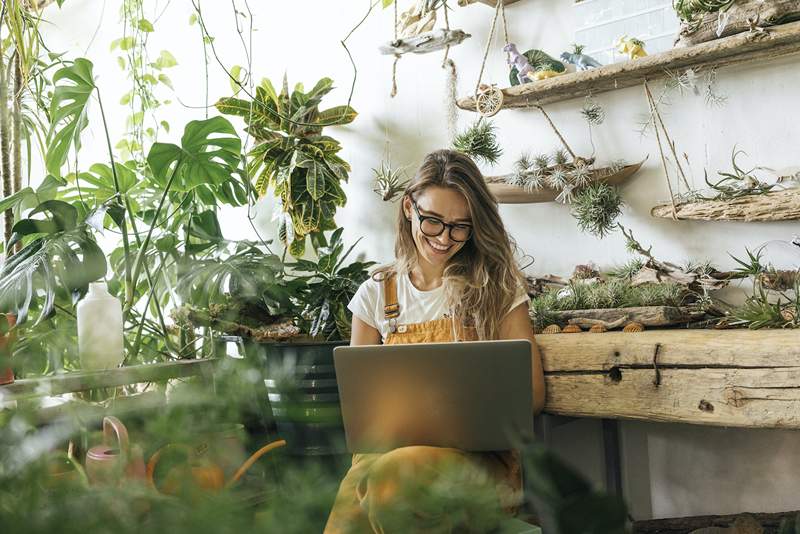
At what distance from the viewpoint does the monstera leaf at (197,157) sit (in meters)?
2.62

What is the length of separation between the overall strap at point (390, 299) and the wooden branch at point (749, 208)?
869 millimetres

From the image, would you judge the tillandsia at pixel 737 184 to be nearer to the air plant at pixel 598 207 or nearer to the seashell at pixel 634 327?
the air plant at pixel 598 207

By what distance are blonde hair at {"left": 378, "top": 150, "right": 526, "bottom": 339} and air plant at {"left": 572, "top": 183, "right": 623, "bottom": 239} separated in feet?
0.99

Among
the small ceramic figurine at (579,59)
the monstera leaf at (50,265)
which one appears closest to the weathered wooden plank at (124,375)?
→ the monstera leaf at (50,265)

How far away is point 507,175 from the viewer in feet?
8.27

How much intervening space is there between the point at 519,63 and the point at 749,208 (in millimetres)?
912

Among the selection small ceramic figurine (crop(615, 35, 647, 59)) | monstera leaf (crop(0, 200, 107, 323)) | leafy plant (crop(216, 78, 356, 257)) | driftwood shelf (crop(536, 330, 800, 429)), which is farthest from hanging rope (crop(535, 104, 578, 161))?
monstera leaf (crop(0, 200, 107, 323))

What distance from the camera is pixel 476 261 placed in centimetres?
225

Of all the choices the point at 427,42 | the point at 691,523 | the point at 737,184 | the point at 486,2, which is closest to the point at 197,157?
the point at 427,42

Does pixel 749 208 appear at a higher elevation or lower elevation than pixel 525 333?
higher

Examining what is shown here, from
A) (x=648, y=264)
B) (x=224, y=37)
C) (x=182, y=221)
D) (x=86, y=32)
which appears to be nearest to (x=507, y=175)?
(x=648, y=264)

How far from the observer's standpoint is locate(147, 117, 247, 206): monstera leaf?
2617mm

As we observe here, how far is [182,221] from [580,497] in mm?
2986

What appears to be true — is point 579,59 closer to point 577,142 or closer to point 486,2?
point 577,142
